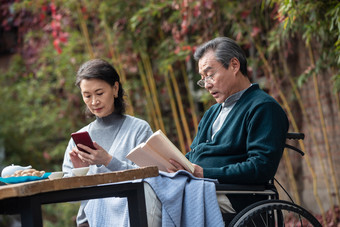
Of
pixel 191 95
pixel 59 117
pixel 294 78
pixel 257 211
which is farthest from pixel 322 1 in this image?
pixel 59 117

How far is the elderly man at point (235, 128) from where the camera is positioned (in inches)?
86.5

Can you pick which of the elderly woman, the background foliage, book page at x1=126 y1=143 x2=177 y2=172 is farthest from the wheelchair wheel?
the background foliage

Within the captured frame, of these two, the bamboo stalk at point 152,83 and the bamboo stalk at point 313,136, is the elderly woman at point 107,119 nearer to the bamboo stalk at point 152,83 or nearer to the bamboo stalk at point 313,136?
the bamboo stalk at point 313,136

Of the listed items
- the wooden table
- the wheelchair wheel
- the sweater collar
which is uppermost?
the sweater collar

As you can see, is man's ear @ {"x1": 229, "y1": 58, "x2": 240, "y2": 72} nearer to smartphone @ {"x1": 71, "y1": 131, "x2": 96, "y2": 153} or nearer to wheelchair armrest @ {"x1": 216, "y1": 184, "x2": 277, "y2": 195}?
wheelchair armrest @ {"x1": 216, "y1": 184, "x2": 277, "y2": 195}

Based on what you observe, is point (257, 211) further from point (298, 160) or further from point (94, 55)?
point (94, 55)

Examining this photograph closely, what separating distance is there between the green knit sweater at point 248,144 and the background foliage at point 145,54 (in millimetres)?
949

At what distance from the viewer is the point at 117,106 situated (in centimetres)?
294

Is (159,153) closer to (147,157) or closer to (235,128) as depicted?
(147,157)

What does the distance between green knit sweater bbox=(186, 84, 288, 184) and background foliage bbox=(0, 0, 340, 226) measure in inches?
37.4

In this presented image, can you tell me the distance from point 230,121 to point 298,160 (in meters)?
2.33

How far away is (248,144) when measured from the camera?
2.25 m

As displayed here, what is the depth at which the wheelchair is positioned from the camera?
2002mm

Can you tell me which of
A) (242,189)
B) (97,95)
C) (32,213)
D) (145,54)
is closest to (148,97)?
(145,54)
